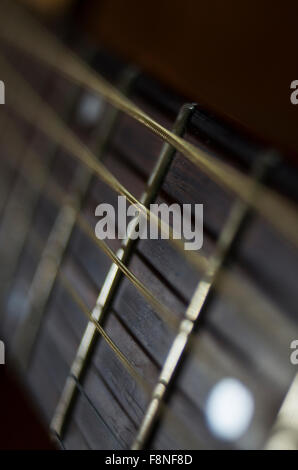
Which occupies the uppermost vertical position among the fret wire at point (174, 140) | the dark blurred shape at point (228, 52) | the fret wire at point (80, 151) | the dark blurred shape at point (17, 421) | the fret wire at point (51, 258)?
the dark blurred shape at point (228, 52)

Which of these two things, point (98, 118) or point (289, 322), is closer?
point (289, 322)

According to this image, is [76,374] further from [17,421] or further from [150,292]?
[17,421]

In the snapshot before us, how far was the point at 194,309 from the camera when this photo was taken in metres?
0.50

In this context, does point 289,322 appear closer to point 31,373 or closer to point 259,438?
point 259,438

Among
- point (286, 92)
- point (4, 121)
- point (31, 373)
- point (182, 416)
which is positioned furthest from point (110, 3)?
point (182, 416)

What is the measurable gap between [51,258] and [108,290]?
0.17 m

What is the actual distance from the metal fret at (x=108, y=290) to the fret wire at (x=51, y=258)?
119 mm

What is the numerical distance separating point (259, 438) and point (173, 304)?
140 mm

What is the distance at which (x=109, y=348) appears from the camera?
60 centimetres

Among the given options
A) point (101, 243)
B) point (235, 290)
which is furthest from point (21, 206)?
point (235, 290)

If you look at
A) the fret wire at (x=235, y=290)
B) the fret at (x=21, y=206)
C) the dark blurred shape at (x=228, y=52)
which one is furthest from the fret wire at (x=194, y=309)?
the fret at (x=21, y=206)

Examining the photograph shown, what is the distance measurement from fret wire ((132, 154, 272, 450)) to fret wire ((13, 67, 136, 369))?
0.26 m

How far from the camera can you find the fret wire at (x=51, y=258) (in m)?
0.73

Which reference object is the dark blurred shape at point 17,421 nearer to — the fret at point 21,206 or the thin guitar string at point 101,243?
the fret at point 21,206
